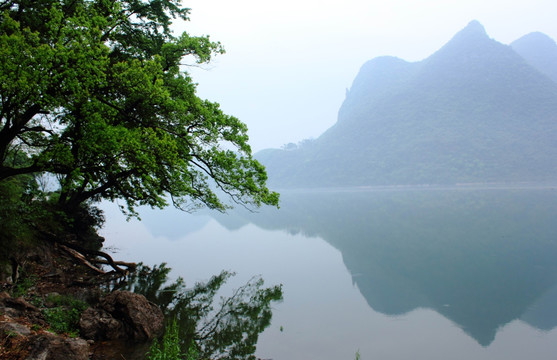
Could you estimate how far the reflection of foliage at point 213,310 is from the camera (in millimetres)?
10836

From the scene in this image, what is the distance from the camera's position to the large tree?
33.0ft

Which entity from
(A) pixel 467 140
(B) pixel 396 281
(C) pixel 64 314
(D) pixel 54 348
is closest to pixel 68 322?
(C) pixel 64 314

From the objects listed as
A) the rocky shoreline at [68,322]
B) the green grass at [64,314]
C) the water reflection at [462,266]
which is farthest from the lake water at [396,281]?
the green grass at [64,314]

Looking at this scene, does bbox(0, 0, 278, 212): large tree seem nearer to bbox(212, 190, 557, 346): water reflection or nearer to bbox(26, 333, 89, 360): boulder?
bbox(26, 333, 89, 360): boulder

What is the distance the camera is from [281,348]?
36.8ft

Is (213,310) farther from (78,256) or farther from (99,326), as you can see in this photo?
(78,256)

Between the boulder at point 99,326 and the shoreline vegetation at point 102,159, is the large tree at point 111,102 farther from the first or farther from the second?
the boulder at point 99,326

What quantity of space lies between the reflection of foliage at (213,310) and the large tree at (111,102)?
13.8 feet

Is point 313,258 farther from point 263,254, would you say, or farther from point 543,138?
point 543,138

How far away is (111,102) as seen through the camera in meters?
12.4

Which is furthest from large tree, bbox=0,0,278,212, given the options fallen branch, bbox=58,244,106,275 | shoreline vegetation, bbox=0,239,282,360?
shoreline vegetation, bbox=0,239,282,360

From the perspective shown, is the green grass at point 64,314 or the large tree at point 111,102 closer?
the green grass at point 64,314

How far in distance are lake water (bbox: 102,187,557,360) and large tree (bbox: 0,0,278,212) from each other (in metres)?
6.08

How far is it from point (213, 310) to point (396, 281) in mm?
10550
